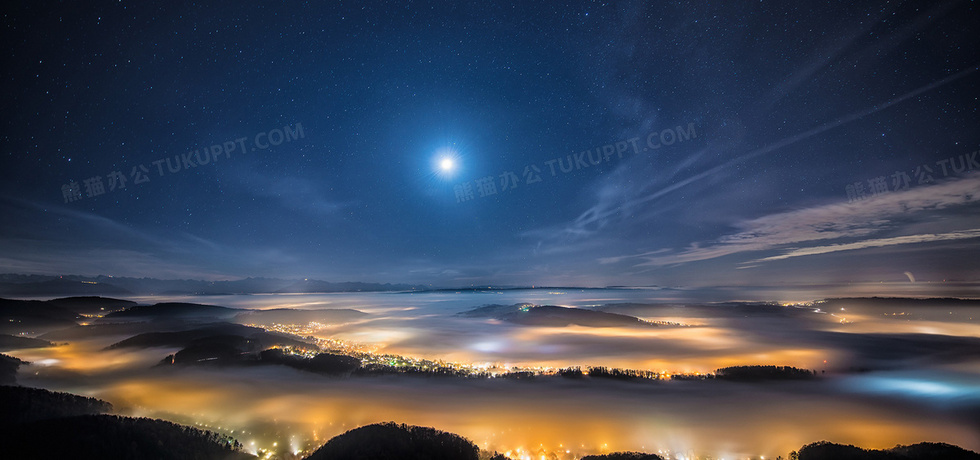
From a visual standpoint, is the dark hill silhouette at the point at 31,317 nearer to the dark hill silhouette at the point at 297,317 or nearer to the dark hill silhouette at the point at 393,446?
the dark hill silhouette at the point at 297,317

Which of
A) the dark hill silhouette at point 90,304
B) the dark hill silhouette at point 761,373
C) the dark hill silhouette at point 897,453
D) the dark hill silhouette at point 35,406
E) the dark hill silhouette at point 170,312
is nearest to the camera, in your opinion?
the dark hill silhouette at point 897,453

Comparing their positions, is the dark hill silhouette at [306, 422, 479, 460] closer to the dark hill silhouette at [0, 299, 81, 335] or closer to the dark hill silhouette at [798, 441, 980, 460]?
the dark hill silhouette at [798, 441, 980, 460]

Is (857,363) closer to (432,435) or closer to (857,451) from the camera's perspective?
(857,451)

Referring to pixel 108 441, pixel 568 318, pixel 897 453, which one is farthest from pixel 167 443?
pixel 568 318

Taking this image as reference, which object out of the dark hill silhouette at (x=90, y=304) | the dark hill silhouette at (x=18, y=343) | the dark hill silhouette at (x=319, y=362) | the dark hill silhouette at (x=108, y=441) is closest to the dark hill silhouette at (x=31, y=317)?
the dark hill silhouette at (x=18, y=343)

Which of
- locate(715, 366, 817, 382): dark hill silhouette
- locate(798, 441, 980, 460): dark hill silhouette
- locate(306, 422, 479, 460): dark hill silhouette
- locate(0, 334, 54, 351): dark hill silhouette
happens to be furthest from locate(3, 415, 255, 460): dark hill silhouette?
locate(0, 334, 54, 351): dark hill silhouette

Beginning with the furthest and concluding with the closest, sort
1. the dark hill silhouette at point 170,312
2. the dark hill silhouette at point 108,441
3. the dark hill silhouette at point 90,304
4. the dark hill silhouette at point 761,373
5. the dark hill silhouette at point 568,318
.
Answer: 1. the dark hill silhouette at point 90,304
2. the dark hill silhouette at point 568,318
3. the dark hill silhouette at point 170,312
4. the dark hill silhouette at point 761,373
5. the dark hill silhouette at point 108,441
